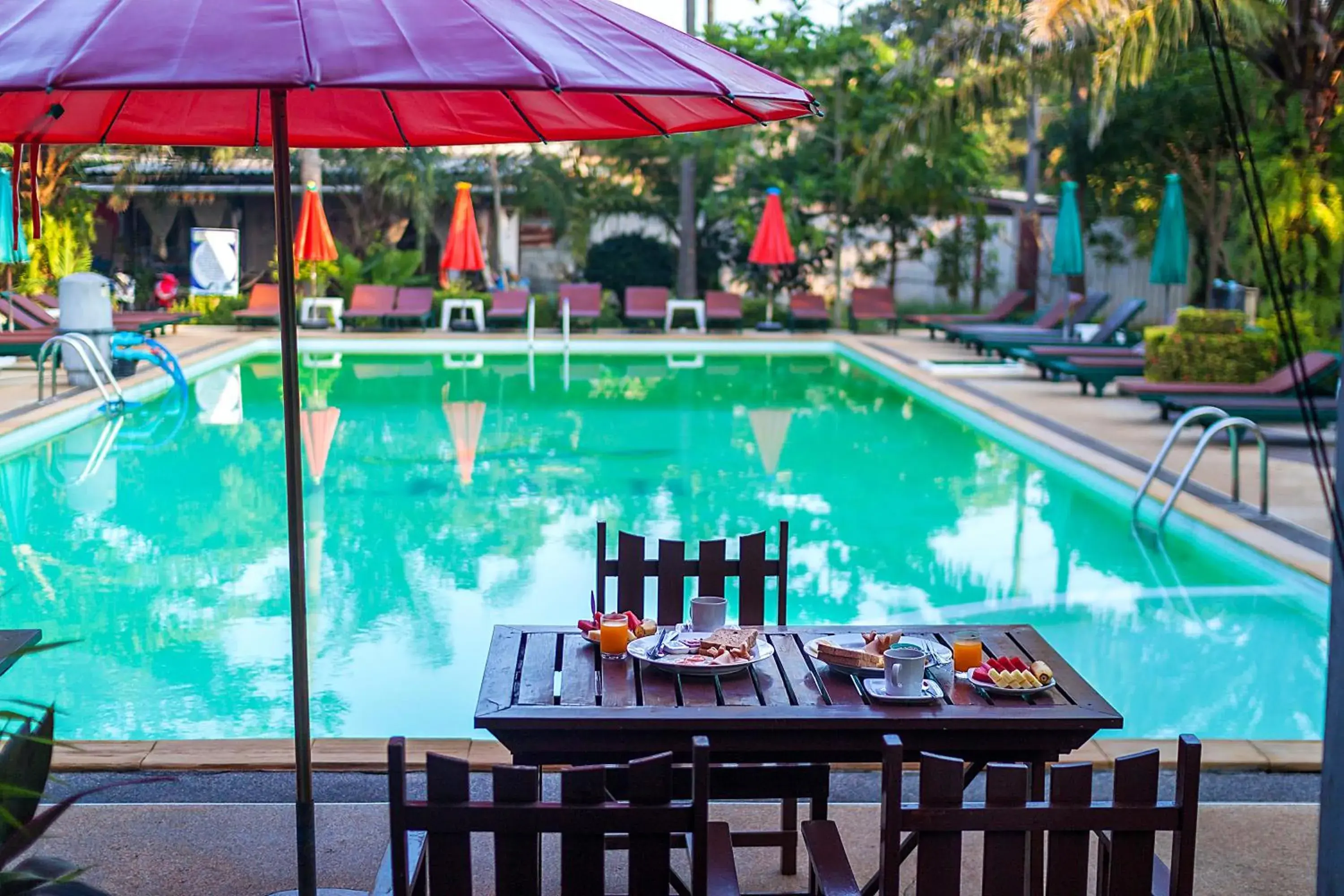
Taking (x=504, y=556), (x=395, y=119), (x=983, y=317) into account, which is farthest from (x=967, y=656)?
(x=983, y=317)

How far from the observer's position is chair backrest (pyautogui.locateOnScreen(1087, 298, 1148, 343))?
17406mm

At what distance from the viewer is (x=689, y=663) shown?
329 cm

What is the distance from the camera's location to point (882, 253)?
2619 centimetres

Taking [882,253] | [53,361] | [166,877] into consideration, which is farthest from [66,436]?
[882,253]

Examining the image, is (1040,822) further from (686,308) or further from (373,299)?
(686,308)

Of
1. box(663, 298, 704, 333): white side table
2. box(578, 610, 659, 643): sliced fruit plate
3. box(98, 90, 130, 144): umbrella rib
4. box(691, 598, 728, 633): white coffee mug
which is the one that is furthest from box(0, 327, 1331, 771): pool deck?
box(98, 90, 130, 144): umbrella rib

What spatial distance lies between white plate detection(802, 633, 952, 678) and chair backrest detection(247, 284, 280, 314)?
797 inches

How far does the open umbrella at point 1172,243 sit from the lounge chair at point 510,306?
31.3ft

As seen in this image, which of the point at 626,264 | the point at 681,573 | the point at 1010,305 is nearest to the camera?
the point at 681,573

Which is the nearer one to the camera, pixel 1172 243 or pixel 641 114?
pixel 641 114

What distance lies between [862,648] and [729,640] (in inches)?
12.5

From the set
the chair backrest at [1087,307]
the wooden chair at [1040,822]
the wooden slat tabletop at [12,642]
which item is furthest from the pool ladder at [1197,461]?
the chair backrest at [1087,307]

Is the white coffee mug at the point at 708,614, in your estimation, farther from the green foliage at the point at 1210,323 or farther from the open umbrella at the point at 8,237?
the open umbrella at the point at 8,237

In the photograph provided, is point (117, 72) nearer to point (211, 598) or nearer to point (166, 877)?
point (166, 877)
